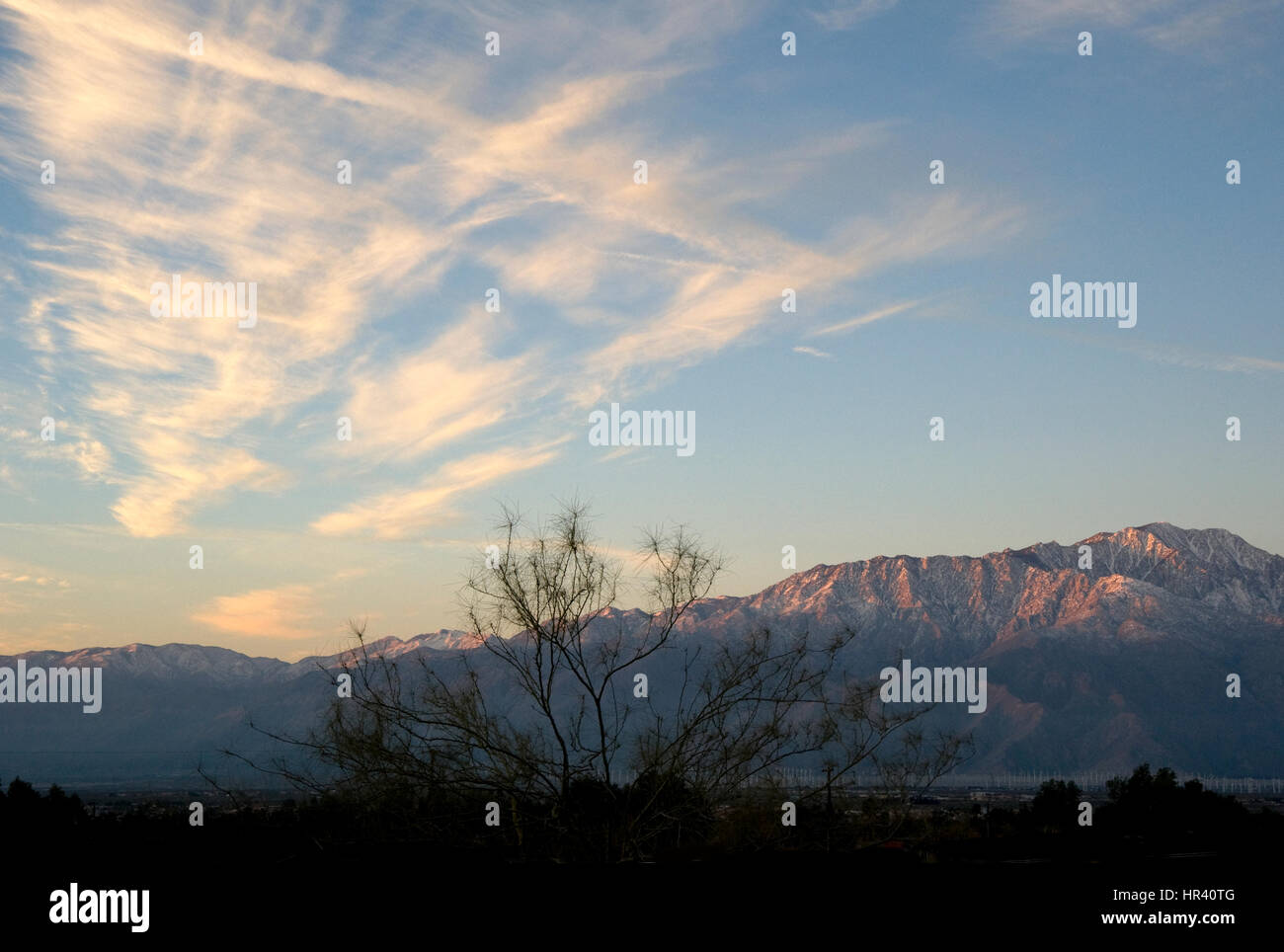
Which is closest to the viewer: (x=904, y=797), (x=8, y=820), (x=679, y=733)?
(x=679, y=733)

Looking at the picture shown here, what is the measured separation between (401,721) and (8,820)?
2926 centimetres
